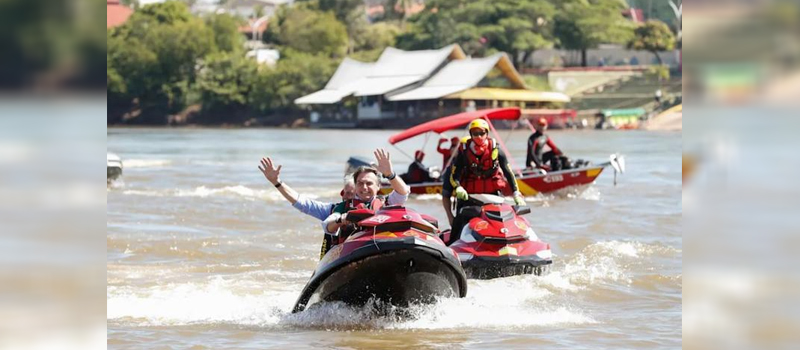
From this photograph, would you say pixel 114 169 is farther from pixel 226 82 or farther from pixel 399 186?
pixel 226 82

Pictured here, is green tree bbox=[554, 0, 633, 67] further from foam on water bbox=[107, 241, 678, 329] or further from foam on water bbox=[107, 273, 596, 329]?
foam on water bbox=[107, 273, 596, 329]

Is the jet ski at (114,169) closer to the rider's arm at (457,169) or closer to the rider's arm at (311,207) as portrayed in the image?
the rider's arm at (457,169)

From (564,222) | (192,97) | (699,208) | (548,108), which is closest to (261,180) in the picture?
(564,222)

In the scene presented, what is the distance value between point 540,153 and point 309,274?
919 centimetres

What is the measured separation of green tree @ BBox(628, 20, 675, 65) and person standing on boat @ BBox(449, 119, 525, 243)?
251 ft

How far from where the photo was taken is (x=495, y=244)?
34.6 ft

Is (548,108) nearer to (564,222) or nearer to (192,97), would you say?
(192,97)

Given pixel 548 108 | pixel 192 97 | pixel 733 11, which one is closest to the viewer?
pixel 733 11

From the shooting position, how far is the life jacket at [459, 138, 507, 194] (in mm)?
10734

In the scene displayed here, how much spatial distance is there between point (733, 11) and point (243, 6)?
13500cm

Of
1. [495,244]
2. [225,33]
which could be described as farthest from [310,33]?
[495,244]

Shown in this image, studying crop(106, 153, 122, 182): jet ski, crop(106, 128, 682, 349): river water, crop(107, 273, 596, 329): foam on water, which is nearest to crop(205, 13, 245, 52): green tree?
crop(106, 153, 122, 182): jet ski

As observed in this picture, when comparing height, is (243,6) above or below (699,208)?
above

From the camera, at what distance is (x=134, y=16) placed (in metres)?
91.6
